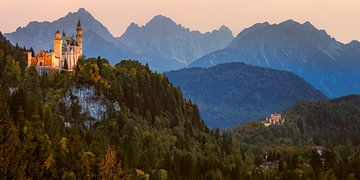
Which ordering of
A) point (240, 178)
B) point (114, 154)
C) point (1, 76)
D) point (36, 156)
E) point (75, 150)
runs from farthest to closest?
point (1, 76) → point (240, 178) → point (114, 154) → point (75, 150) → point (36, 156)

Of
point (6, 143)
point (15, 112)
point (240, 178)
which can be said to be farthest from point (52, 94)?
point (6, 143)

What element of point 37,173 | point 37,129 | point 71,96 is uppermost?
point 71,96

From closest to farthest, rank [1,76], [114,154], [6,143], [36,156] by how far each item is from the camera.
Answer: [6,143]
[36,156]
[114,154]
[1,76]

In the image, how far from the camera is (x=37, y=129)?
139750 mm

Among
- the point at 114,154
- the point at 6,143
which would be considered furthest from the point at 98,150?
the point at 6,143

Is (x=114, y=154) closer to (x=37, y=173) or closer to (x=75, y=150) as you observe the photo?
(x=75, y=150)

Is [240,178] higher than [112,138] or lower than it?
lower

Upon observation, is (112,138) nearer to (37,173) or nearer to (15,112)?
(15,112)

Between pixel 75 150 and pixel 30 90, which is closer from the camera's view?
pixel 75 150

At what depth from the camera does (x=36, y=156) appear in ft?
429

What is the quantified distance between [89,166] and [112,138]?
51.5 m

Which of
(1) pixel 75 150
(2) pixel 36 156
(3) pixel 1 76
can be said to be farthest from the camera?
(3) pixel 1 76

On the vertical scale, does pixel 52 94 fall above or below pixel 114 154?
above

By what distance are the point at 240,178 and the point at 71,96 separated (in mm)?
56438
